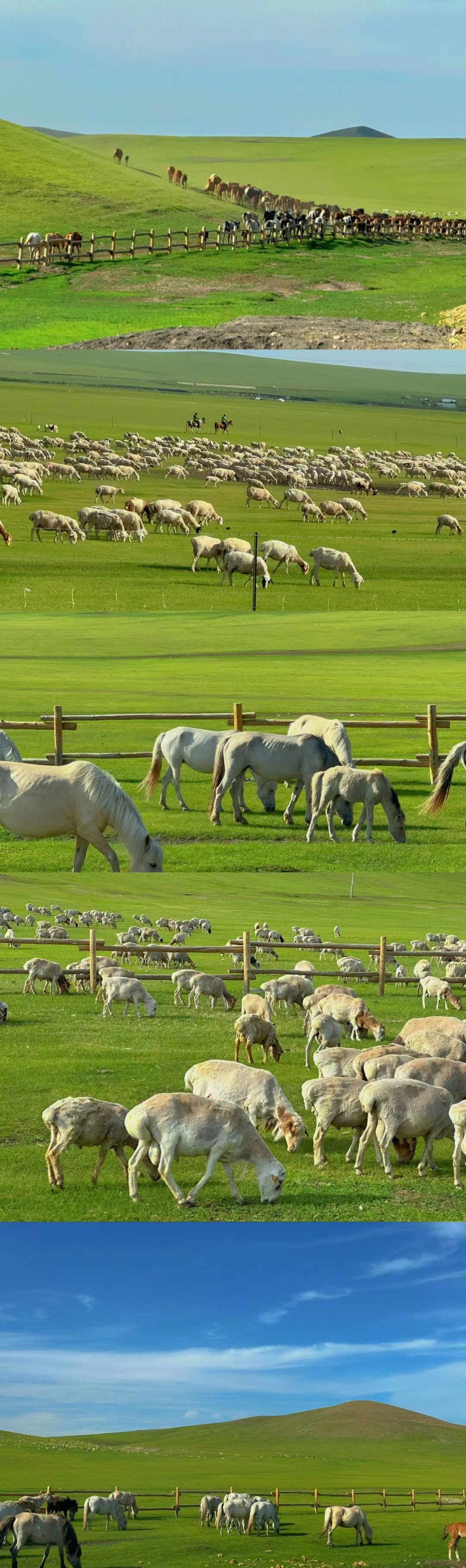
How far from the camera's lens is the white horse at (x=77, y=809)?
17000 millimetres

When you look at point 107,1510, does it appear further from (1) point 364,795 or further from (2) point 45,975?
(2) point 45,975

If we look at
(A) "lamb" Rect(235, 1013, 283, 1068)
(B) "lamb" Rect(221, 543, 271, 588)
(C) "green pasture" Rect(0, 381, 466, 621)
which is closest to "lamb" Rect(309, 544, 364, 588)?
(C) "green pasture" Rect(0, 381, 466, 621)

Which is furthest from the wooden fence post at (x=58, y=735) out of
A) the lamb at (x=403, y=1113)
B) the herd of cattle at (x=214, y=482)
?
the herd of cattle at (x=214, y=482)

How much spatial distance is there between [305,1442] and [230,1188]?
2.36m

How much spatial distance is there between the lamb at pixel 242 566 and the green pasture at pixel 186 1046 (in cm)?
814

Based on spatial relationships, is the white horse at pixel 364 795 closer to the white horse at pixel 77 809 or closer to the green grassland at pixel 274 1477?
the white horse at pixel 77 809

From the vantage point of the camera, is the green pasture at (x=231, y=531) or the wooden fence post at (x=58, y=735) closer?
the wooden fence post at (x=58, y=735)

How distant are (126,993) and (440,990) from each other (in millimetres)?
4417

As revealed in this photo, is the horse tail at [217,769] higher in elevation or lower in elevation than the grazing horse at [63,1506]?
higher

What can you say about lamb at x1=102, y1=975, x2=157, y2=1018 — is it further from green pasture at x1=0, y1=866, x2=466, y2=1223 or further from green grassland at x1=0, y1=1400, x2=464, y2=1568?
green grassland at x1=0, y1=1400, x2=464, y2=1568

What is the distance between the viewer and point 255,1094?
13.3 metres

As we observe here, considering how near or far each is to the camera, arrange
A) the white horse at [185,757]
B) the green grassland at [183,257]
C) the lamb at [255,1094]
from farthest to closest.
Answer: the green grassland at [183,257] < the white horse at [185,757] < the lamb at [255,1094]

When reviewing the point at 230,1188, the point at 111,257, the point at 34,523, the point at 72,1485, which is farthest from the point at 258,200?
the point at 72,1485

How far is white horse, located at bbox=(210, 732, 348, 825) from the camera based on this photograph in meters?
19.2
